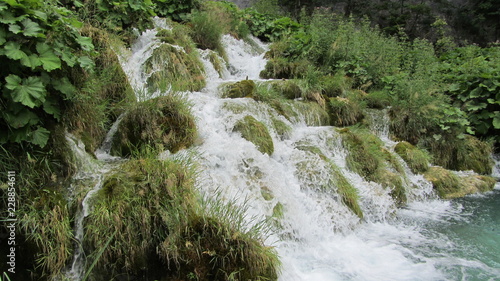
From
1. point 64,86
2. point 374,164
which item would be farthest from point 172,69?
point 374,164

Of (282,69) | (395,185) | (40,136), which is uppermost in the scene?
(282,69)

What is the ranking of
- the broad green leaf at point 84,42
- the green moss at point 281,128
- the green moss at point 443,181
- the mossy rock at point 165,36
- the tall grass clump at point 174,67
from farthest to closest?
the mossy rock at point 165,36 < the tall grass clump at point 174,67 < the green moss at point 443,181 < the green moss at point 281,128 < the broad green leaf at point 84,42

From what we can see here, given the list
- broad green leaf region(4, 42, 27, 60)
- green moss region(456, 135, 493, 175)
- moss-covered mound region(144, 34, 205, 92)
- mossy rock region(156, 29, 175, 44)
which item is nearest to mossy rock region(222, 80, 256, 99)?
moss-covered mound region(144, 34, 205, 92)

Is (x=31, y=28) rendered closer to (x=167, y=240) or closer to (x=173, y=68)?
(x=167, y=240)

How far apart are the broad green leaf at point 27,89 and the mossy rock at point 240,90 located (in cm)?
413

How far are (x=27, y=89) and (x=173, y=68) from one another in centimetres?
393

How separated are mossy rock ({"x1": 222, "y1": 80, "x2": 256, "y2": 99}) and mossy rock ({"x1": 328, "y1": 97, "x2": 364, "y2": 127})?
2.07 meters

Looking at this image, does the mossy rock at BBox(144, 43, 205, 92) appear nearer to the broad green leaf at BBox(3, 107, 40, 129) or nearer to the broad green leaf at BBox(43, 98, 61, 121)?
the broad green leaf at BBox(43, 98, 61, 121)

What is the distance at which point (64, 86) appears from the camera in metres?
3.08

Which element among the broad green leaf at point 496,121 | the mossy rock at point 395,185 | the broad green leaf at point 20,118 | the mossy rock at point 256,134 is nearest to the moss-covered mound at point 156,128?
the mossy rock at point 256,134

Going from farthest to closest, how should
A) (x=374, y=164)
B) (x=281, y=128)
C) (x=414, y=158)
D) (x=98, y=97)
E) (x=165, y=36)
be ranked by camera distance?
(x=165, y=36) → (x=414, y=158) → (x=281, y=128) → (x=374, y=164) → (x=98, y=97)

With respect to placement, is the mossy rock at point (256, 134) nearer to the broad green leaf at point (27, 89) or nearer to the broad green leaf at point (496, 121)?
the broad green leaf at point (27, 89)

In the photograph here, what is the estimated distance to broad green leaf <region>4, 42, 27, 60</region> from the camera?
2.59 meters

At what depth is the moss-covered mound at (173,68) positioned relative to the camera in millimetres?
6164
